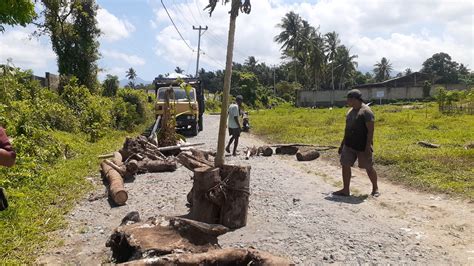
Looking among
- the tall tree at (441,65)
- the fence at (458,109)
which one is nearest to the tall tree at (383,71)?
the tall tree at (441,65)

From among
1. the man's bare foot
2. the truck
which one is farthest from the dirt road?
the truck

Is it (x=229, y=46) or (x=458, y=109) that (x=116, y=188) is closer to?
(x=229, y=46)

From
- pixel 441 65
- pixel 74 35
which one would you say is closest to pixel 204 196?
pixel 74 35

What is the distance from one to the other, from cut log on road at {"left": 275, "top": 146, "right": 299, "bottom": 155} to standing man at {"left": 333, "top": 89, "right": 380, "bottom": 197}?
5987mm

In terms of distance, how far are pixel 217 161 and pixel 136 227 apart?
1774 mm

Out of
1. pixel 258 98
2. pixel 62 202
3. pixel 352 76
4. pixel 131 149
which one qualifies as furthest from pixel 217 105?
pixel 62 202

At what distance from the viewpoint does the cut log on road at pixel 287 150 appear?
1410 centimetres

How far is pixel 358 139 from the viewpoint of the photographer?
25.9 feet

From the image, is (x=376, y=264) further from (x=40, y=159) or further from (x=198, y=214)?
(x=40, y=159)

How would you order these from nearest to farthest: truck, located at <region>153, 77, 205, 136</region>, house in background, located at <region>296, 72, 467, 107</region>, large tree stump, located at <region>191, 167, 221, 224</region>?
large tree stump, located at <region>191, 167, 221, 224</region>
truck, located at <region>153, 77, 205, 136</region>
house in background, located at <region>296, 72, 467, 107</region>

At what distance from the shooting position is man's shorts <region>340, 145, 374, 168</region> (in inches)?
309

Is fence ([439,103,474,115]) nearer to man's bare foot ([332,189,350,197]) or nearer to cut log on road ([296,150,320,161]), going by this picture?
cut log on road ([296,150,320,161])

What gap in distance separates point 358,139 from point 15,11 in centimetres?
569

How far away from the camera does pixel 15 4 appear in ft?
19.3
